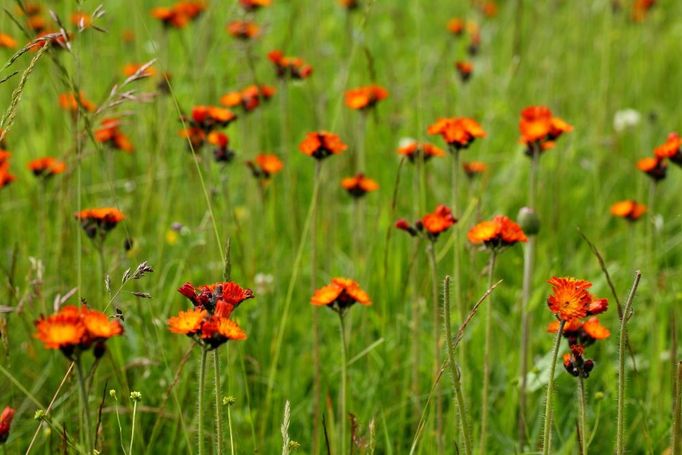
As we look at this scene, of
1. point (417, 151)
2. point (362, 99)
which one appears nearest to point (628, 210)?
point (417, 151)

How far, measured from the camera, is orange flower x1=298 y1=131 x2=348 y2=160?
2.20 metres

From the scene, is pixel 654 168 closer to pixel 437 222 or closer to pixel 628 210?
pixel 628 210

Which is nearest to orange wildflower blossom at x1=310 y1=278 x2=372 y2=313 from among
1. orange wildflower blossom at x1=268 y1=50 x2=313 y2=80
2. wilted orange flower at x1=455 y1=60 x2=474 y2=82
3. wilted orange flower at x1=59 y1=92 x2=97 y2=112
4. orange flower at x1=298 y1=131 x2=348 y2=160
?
orange flower at x1=298 y1=131 x2=348 y2=160

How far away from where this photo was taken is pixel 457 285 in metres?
2.07

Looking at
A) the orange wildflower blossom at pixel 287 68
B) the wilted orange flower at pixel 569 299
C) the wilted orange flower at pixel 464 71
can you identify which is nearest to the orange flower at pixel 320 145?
the orange wildflower blossom at pixel 287 68

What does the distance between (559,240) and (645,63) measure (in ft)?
5.70

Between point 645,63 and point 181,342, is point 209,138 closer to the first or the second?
point 181,342

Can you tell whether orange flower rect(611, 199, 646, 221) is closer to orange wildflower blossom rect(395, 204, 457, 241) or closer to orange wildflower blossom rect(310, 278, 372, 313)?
orange wildflower blossom rect(395, 204, 457, 241)

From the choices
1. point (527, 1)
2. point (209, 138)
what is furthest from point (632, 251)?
point (527, 1)

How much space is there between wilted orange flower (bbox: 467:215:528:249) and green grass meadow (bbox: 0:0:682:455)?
0.67ft

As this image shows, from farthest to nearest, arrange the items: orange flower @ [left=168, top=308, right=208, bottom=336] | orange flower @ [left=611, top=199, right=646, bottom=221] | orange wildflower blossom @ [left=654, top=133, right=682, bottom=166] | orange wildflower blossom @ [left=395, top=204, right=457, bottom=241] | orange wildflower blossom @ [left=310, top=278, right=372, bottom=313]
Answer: orange flower @ [left=611, top=199, right=646, bottom=221] → orange wildflower blossom @ [left=654, top=133, right=682, bottom=166] → orange wildflower blossom @ [left=395, top=204, right=457, bottom=241] → orange wildflower blossom @ [left=310, top=278, right=372, bottom=313] → orange flower @ [left=168, top=308, right=208, bottom=336]

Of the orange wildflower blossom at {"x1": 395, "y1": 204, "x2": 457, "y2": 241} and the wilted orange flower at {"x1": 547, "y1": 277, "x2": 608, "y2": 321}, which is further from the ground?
the wilted orange flower at {"x1": 547, "y1": 277, "x2": 608, "y2": 321}

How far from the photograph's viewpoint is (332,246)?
121 inches

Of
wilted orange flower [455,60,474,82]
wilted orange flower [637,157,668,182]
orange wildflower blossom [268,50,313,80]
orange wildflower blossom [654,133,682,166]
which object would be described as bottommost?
wilted orange flower [637,157,668,182]
